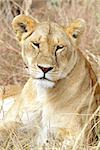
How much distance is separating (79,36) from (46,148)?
2.19 ft

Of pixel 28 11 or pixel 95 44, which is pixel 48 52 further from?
pixel 28 11

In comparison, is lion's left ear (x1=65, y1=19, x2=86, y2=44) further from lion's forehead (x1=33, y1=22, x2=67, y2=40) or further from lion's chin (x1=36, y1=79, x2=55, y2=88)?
lion's chin (x1=36, y1=79, x2=55, y2=88)

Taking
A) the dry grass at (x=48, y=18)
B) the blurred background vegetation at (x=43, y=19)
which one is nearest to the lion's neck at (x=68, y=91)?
the dry grass at (x=48, y=18)

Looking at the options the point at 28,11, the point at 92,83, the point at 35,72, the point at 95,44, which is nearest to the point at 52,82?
the point at 35,72

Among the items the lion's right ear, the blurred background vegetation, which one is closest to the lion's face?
the lion's right ear

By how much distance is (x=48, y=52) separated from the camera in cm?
351

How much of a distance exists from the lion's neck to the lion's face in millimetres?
85

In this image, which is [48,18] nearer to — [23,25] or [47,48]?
[23,25]

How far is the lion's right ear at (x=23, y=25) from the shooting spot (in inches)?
146

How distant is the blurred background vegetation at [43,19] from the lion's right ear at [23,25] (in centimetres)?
94

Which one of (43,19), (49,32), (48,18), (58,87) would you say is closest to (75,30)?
(49,32)

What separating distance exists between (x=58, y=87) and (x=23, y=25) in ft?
1.24

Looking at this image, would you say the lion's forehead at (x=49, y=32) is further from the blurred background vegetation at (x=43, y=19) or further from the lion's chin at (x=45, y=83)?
the blurred background vegetation at (x=43, y=19)

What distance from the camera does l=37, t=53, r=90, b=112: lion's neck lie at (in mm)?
3736
